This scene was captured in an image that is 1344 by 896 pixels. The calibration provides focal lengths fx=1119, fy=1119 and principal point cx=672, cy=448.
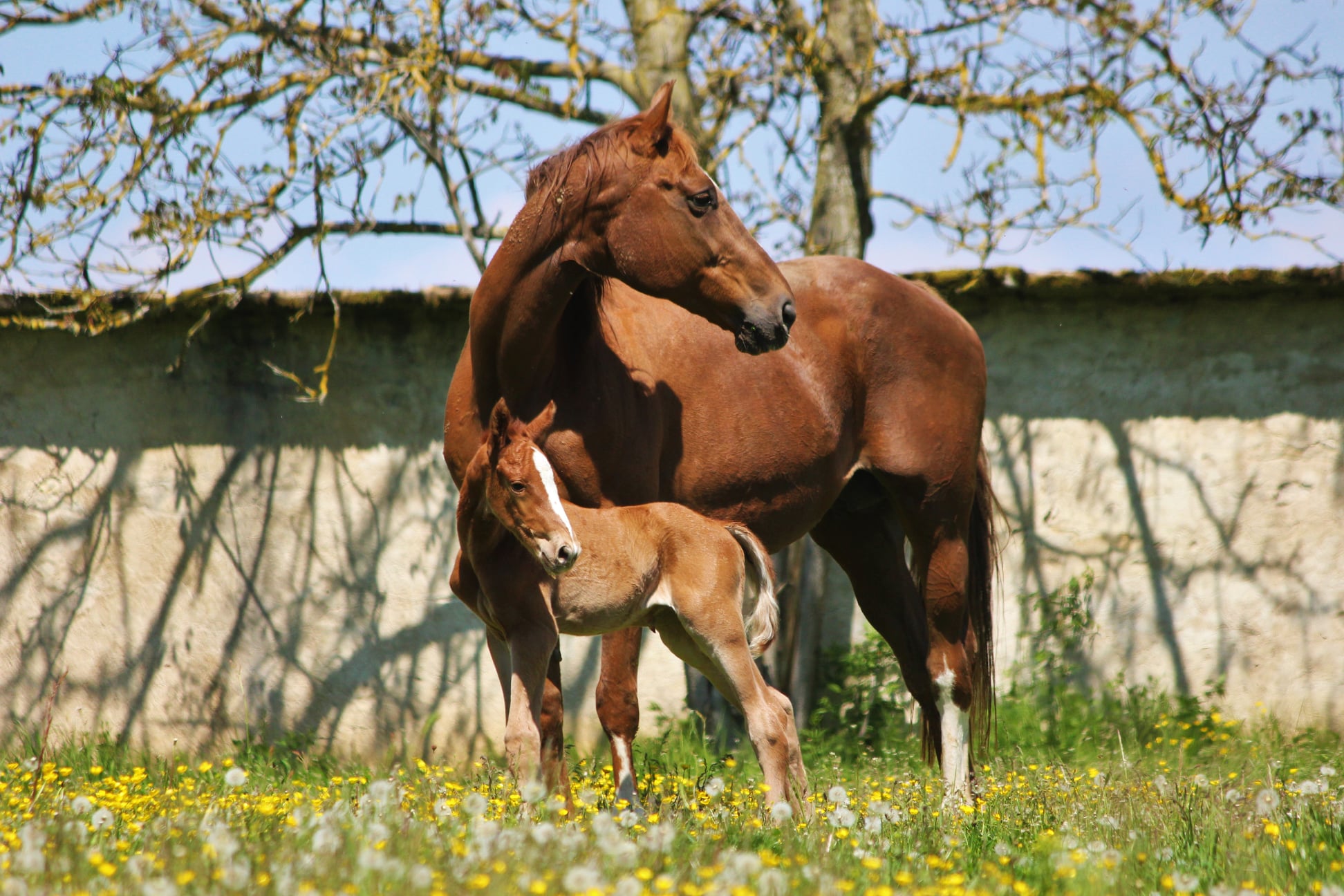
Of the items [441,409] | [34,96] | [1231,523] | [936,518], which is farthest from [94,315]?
[1231,523]

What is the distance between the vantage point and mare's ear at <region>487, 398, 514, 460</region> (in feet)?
11.5

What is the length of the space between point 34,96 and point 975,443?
237 inches

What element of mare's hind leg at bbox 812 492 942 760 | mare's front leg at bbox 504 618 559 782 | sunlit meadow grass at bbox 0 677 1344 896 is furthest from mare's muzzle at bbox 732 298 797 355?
mare's hind leg at bbox 812 492 942 760

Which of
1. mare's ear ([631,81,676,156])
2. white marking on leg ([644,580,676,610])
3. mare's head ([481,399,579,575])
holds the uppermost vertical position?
mare's ear ([631,81,676,156])

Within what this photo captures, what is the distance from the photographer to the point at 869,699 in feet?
23.1

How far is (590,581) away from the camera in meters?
3.70

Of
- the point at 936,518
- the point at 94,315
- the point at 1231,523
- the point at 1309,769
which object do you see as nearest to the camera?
the point at 936,518

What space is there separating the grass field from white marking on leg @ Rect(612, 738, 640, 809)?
0.08 meters

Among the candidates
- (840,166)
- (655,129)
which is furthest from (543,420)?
(840,166)

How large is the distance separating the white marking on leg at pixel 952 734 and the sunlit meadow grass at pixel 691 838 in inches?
4.1

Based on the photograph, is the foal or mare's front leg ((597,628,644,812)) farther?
mare's front leg ((597,628,644,812))

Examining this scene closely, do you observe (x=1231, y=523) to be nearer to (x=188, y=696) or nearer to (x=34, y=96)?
(x=188, y=696)

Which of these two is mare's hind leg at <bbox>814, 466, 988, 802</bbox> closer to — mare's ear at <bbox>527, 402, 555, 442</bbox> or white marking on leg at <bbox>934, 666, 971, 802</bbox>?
white marking on leg at <bbox>934, 666, 971, 802</bbox>

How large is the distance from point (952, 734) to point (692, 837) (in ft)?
7.09
